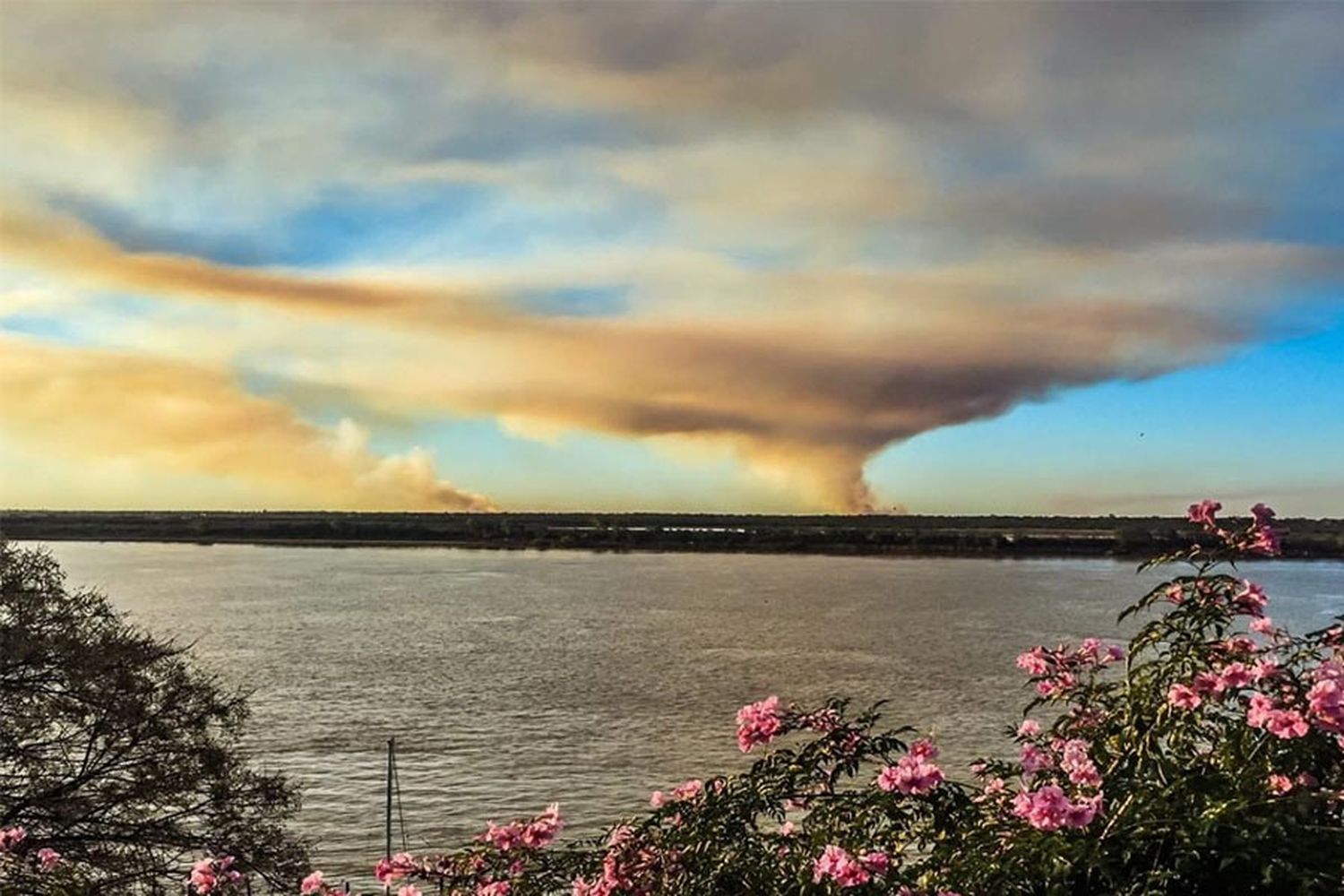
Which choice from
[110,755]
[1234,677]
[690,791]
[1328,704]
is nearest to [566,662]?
[110,755]

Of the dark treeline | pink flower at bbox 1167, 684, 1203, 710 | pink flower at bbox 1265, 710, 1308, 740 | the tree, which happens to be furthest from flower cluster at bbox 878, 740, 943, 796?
the dark treeline

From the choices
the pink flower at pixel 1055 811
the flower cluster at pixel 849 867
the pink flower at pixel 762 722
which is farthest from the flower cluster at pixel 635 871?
the pink flower at pixel 1055 811

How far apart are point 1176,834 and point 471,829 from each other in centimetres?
1698

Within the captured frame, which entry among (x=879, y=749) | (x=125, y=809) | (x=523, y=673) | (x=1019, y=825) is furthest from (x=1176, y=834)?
(x=523, y=673)

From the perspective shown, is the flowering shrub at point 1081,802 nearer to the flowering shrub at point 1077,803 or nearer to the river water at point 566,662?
the flowering shrub at point 1077,803

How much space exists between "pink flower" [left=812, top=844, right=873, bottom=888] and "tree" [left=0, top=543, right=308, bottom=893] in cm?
1013

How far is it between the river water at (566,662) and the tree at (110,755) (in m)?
3.39

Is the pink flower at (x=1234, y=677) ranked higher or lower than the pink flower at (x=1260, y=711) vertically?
higher

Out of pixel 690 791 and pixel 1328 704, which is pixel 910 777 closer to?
Answer: pixel 690 791

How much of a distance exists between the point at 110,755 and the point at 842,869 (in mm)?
12193

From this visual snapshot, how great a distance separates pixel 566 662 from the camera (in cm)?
4066

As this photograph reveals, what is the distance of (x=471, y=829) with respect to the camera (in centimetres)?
1995

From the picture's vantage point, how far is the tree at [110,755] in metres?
13.4

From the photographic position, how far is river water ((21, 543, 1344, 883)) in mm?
23625
